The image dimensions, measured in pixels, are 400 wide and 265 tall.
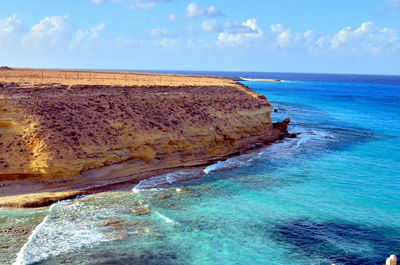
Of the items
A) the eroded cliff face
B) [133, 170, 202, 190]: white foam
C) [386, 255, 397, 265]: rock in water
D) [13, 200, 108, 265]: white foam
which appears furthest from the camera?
[133, 170, 202, 190]: white foam

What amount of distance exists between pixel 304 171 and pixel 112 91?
59.7 ft

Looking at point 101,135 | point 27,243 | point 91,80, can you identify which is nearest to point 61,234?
point 27,243

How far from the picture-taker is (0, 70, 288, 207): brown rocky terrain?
77.7ft

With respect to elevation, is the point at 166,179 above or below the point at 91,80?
below

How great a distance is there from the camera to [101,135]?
91.0 feet

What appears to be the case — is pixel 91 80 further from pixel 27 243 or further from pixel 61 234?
pixel 27 243

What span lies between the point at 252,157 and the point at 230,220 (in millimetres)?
14255

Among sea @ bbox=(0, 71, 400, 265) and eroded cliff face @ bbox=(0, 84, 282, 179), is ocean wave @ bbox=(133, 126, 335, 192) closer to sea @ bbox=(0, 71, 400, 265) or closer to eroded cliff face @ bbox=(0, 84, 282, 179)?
sea @ bbox=(0, 71, 400, 265)

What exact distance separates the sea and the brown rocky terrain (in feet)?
6.98

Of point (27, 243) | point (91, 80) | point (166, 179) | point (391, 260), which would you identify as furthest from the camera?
point (91, 80)

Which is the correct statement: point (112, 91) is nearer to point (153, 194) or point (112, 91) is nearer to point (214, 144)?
point (214, 144)

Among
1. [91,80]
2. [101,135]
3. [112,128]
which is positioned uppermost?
[91,80]

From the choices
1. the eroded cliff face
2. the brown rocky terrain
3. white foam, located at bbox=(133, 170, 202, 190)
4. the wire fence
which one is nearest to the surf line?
the brown rocky terrain

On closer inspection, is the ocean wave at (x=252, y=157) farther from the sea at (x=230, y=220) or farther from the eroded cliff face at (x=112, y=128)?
the eroded cliff face at (x=112, y=128)
